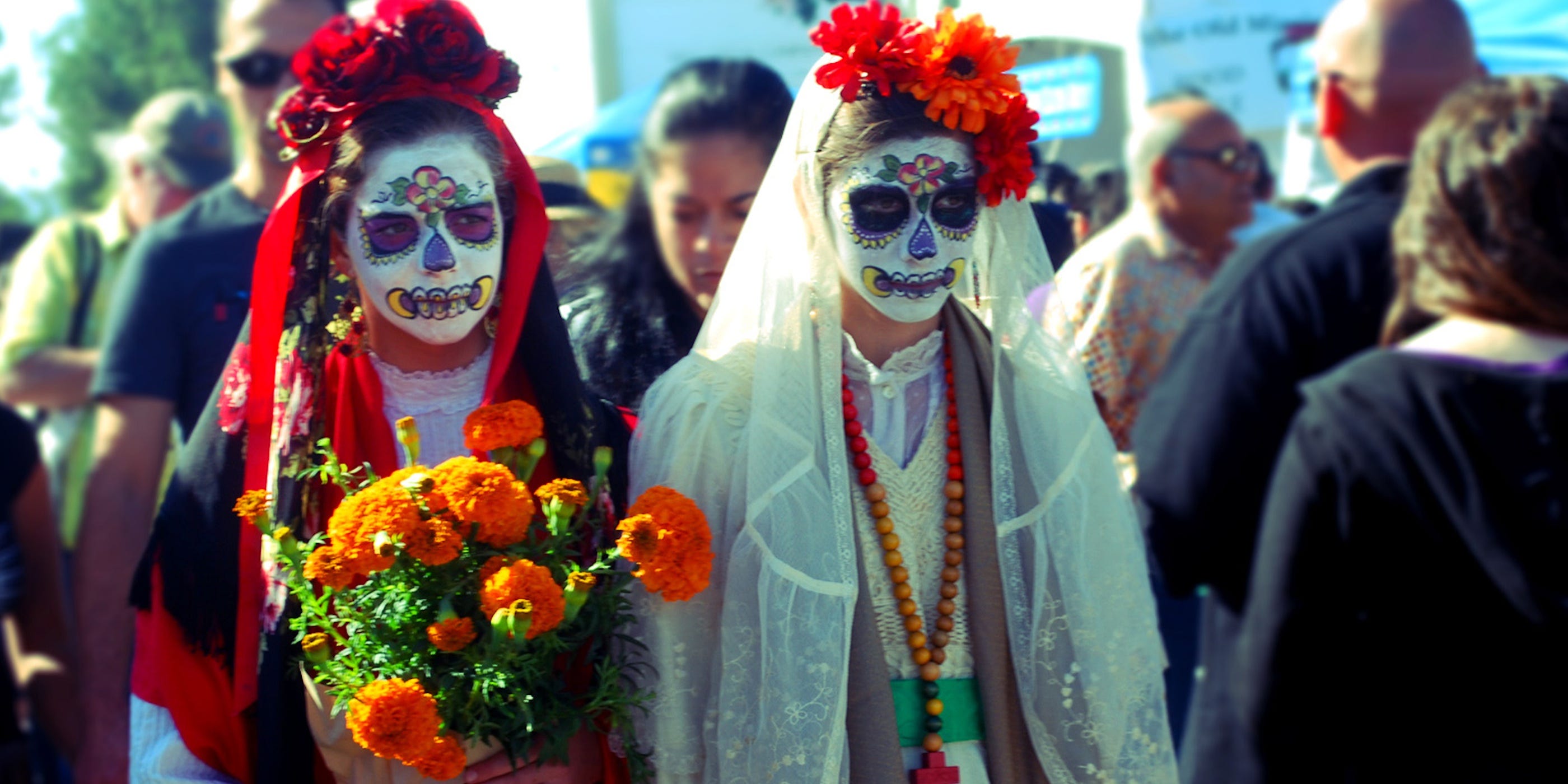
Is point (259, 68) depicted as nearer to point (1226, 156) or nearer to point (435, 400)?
point (435, 400)

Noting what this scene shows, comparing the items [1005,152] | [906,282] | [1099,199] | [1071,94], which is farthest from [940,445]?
[1071,94]

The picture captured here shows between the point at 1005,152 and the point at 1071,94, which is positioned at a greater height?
the point at 1005,152

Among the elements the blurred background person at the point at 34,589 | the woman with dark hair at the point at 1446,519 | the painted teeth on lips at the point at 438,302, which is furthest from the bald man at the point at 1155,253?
the blurred background person at the point at 34,589

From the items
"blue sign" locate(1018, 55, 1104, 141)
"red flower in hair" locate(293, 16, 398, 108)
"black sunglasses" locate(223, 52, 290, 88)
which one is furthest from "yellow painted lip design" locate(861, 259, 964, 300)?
"blue sign" locate(1018, 55, 1104, 141)

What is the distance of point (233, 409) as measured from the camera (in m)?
2.70

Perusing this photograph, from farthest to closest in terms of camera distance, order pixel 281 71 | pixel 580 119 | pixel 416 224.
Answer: pixel 580 119 < pixel 281 71 < pixel 416 224

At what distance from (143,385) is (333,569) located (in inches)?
71.0

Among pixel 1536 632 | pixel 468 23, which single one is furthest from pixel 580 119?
pixel 1536 632

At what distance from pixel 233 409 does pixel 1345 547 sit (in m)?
1.93

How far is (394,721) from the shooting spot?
2.11 m

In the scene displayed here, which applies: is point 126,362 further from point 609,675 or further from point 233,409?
point 609,675

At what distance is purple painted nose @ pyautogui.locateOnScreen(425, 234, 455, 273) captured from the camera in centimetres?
264

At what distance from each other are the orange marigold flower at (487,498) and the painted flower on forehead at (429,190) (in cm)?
61

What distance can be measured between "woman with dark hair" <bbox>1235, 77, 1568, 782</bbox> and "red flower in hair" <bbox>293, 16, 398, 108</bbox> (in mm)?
1704
